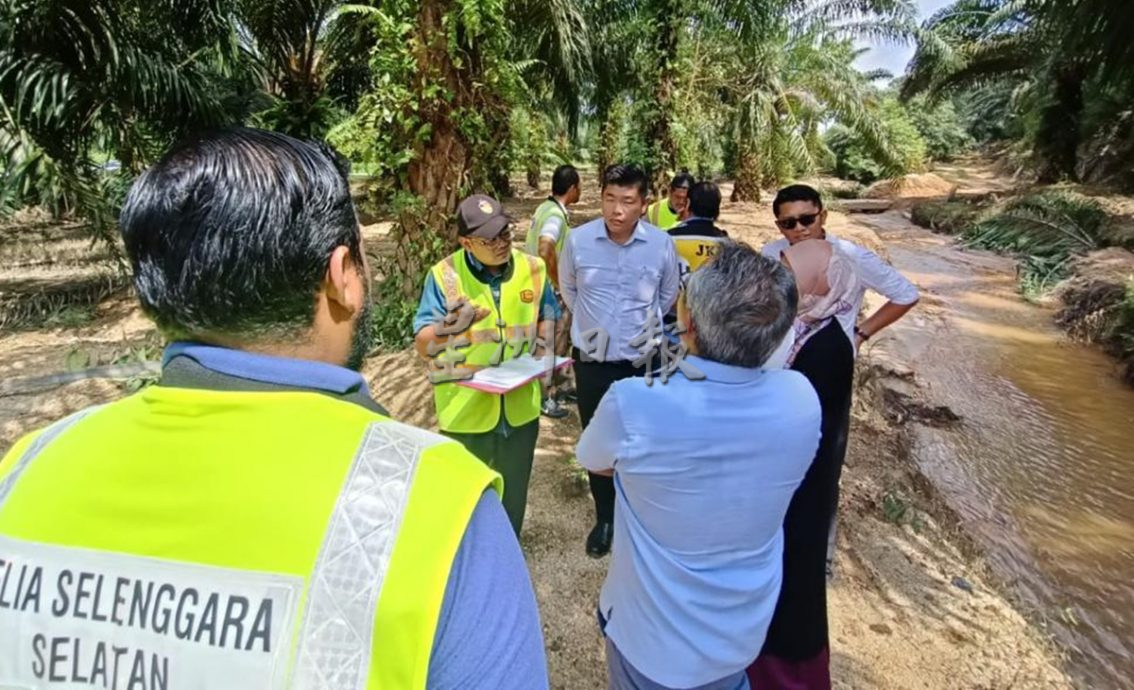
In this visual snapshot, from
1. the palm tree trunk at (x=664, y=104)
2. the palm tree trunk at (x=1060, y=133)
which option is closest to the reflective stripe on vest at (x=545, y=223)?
the palm tree trunk at (x=664, y=104)

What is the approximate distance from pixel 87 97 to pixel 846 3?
12.1 metres

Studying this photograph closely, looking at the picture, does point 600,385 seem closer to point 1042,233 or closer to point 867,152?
point 1042,233

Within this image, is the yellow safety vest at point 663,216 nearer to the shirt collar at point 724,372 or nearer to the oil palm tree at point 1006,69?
the shirt collar at point 724,372


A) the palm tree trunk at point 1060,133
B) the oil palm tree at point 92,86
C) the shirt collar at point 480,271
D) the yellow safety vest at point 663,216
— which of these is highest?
the palm tree trunk at point 1060,133

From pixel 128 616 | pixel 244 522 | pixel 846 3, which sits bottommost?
pixel 128 616

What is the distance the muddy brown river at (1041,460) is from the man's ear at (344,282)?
332 centimetres

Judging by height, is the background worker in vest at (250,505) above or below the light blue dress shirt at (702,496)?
above

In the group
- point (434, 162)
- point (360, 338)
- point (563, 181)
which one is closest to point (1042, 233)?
point (563, 181)

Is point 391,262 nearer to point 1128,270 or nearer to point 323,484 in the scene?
point 323,484

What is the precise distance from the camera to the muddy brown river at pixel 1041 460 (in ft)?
10.6

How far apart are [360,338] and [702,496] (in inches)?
33.4

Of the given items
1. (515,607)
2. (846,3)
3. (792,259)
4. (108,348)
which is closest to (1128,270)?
(846,3)

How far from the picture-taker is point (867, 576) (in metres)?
2.96

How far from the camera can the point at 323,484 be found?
63 centimetres
